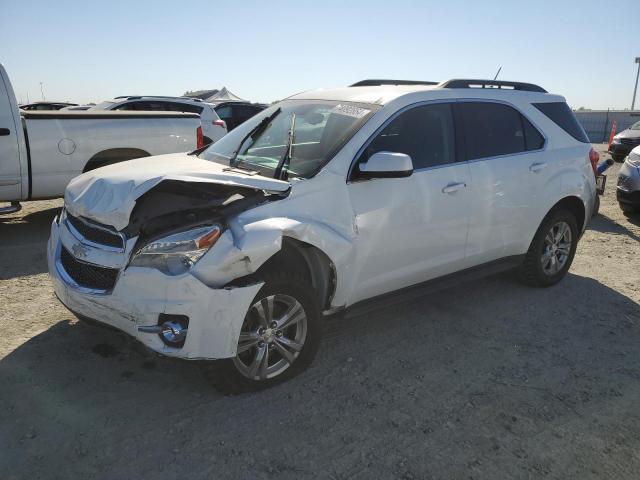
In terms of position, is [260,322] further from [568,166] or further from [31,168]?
[31,168]

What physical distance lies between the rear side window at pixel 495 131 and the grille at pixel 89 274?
275 centimetres

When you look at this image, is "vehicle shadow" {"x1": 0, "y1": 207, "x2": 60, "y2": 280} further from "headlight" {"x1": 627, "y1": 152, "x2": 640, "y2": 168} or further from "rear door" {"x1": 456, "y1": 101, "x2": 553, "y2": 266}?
"headlight" {"x1": 627, "y1": 152, "x2": 640, "y2": 168}

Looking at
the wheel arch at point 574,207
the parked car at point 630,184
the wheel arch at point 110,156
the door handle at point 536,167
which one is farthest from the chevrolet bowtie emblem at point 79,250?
the parked car at point 630,184

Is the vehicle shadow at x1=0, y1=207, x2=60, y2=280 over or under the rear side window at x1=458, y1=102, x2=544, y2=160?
under

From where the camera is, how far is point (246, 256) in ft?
9.39

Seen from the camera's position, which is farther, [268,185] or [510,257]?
[510,257]

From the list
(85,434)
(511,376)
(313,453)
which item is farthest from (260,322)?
(511,376)

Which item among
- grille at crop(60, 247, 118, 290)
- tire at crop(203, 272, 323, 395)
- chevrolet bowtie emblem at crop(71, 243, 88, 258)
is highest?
chevrolet bowtie emblem at crop(71, 243, 88, 258)

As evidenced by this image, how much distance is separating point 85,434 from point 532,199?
3832mm

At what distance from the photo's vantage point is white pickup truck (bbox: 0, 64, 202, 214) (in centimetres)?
623

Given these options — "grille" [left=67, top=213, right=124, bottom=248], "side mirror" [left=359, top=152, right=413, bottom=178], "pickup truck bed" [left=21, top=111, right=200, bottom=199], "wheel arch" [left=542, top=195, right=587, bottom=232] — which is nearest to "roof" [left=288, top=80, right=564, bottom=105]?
"side mirror" [left=359, top=152, right=413, bottom=178]

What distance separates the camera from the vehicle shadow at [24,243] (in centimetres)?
522

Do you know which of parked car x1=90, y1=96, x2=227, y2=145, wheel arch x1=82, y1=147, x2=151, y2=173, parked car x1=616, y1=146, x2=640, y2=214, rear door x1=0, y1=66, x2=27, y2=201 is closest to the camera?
rear door x1=0, y1=66, x2=27, y2=201

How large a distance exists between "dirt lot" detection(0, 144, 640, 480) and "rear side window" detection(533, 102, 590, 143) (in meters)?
1.71
